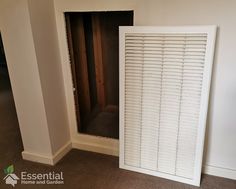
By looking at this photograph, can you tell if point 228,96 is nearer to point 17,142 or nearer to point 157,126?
point 157,126

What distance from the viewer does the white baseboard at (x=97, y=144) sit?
7.89ft

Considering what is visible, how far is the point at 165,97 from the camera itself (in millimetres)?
1863

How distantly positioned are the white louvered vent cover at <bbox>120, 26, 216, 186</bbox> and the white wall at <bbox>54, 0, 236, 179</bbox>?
146 mm

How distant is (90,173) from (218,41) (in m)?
1.61

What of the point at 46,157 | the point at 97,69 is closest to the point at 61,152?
the point at 46,157

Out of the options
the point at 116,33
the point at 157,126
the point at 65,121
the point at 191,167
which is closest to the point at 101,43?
the point at 116,33

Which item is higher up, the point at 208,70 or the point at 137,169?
the point at 208,70

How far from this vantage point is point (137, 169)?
7.00ft

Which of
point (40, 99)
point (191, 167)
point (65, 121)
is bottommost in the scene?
point (191, 167)

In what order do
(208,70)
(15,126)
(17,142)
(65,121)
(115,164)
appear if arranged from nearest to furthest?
1. (208,70)
2. (115,164)
3. (65,121)
4. (17,142)
5. (15,126)

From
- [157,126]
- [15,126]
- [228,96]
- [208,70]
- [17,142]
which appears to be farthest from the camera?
[15,126]

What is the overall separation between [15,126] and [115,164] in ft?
5.57

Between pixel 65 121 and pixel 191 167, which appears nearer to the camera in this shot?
pixel 191 167

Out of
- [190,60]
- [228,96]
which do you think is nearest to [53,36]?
[190,60]
